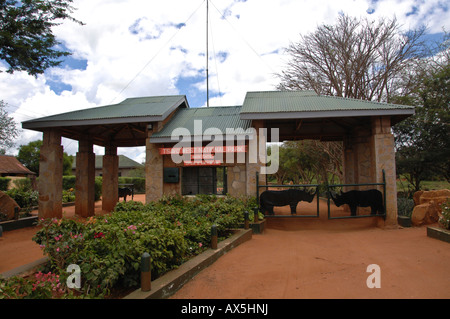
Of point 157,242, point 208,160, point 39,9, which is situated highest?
point 39,9

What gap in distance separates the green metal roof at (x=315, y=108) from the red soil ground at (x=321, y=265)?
139 inches

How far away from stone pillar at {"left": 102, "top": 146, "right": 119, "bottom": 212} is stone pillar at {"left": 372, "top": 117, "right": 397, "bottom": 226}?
1194 cm

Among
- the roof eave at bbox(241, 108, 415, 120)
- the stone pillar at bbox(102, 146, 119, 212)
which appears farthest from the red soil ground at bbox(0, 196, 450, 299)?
the stone pillar at bbox(102, 146, 119, 212)

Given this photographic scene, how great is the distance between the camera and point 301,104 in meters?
9.38

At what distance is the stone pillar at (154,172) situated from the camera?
1024cm

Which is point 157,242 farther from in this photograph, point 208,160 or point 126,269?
point 208,160

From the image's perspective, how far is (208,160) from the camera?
965cm

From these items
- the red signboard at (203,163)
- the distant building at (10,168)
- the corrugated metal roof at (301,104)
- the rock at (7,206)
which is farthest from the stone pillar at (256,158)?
the distant building at (10,168)

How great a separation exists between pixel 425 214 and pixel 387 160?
6.59 ft

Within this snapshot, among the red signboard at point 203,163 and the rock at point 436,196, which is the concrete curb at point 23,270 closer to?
the red signboard at point 203,163

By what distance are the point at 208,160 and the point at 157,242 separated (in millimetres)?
5743

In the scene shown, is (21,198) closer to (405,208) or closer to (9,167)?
(405,208)

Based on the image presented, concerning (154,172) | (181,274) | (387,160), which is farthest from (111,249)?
(387,160)
